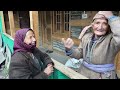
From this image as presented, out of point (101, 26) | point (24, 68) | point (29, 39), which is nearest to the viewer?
point (24, 68)

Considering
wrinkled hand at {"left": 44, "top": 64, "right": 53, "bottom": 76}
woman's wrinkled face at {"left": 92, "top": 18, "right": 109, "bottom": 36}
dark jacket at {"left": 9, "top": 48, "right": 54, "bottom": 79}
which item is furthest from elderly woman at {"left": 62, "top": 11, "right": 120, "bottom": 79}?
dark jacket at {"left": 9, "top": 48, "right": 54, "bottom": 79}

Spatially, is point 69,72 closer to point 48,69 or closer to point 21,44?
point 48,69

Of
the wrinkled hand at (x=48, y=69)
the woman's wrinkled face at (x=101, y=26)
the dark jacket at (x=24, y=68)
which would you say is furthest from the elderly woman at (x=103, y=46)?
the dark jacket at (x=24, y=68)

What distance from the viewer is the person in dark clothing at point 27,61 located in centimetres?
175

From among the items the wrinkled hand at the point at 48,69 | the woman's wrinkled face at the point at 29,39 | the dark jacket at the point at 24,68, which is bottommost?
the wrinkled hand at the point at 48,69

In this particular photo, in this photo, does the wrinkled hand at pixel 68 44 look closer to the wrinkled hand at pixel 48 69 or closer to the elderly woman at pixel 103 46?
the elderly woman at pixel 103 46

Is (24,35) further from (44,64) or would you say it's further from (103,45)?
Answer: (103,45)

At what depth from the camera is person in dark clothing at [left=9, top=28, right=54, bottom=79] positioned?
68.9 inches

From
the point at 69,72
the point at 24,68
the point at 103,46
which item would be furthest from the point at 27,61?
the point at 103,46

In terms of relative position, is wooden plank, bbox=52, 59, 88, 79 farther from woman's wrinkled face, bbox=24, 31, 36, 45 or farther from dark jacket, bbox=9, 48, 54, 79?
woman's wrinkled face, bbox=24, 31, 36, 45

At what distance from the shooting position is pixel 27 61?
1859 mm
